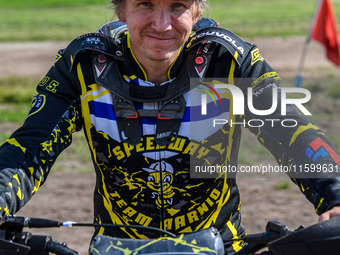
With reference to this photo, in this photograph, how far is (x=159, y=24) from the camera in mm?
2336

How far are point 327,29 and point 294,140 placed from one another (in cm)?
829

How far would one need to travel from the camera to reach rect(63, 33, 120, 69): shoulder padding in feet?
8.50

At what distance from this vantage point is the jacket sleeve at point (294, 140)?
2094 millimetres

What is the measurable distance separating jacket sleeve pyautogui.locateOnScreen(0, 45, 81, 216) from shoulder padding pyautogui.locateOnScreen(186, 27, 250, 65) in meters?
0.56

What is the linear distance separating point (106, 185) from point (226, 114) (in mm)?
632

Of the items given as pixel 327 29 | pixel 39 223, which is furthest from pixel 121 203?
pixel 327 29

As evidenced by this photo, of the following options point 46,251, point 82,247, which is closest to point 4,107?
point 82,247

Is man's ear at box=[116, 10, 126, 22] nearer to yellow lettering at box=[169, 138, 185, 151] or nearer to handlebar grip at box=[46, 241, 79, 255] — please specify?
yellow lettering at box=[169, 138, 185, 151]

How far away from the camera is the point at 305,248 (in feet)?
5.39

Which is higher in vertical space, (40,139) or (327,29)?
(327,29)

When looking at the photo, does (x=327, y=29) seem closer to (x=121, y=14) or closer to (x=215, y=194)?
(x=215, y=194)

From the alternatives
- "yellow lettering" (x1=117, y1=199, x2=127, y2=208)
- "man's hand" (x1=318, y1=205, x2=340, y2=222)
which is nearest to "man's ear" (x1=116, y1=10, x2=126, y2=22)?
"yellow lettering" (x1=117, y1=199, x2=127, y2=208)

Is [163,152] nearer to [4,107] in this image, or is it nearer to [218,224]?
[218,224]

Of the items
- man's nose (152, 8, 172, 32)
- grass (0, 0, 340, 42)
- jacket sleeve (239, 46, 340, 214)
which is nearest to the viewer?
jacket sleeve (239, 46, 340, 214)
